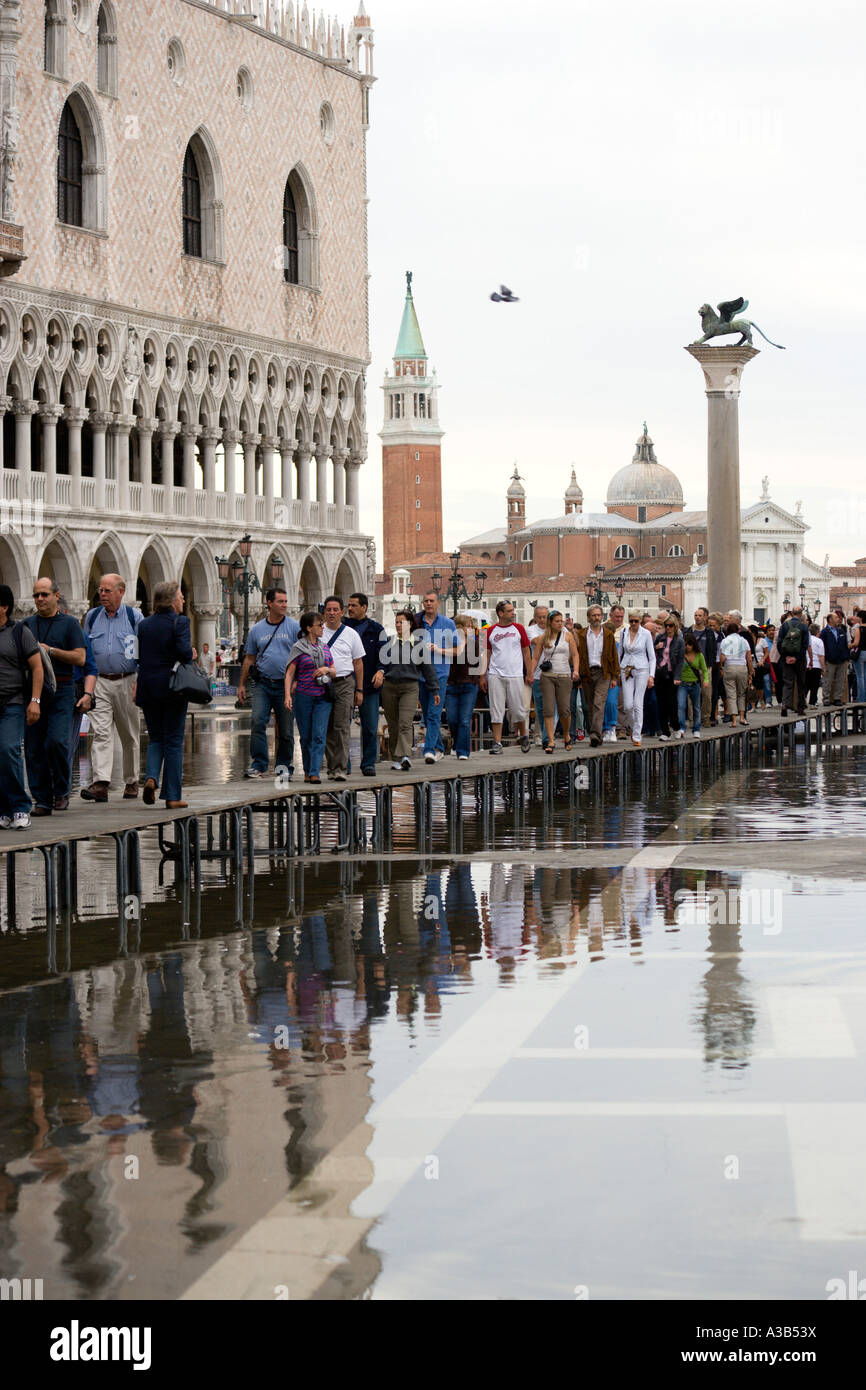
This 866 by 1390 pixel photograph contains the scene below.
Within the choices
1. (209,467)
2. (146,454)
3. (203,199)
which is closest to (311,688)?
(146,454)

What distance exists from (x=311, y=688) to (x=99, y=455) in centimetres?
3819

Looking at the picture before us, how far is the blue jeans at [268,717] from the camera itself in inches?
625

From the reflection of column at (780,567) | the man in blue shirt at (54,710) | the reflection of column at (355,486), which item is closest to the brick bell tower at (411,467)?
the reflection of column at (780,567)

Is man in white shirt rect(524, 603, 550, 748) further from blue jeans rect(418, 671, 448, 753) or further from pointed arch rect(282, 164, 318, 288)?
pointed arch rect(282, 164, 318, 288)

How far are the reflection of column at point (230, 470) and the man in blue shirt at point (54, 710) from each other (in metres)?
44.7

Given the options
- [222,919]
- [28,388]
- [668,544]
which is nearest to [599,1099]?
[222,919]

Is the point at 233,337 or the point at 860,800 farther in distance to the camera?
the point at 233,337

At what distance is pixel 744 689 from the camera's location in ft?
91.6

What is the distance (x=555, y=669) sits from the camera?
21.2m

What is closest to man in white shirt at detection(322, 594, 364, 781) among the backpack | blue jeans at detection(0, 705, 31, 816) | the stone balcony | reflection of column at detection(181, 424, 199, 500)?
blue jeans at detection(0, 705, 31, 816)

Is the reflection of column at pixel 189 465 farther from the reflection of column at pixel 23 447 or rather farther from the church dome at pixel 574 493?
the church dome at pixel 574 493

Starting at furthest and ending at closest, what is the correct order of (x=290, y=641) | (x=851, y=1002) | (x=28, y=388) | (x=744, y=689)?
(x=28, y=388) → (x=744, y=689) → (x=290, y=641) → (x=851, y=1002)
